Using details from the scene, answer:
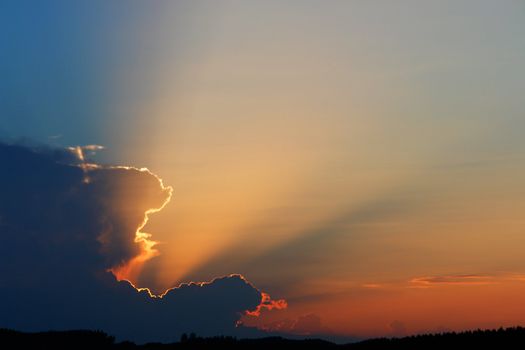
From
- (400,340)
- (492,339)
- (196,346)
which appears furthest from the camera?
(196,346)

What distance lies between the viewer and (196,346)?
11506cm

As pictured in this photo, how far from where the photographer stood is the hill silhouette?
325 ft

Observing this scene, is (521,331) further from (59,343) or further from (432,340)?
(59,343)

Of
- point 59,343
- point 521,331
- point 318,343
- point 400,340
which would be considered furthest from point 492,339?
point 59,343

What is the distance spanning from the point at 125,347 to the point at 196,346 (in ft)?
34.4

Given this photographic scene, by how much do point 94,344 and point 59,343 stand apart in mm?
5097

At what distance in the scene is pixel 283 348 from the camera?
4567 inches

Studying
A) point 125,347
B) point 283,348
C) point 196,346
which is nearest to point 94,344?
point 125,347

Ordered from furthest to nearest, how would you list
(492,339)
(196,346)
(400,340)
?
(196,346) < (400,340) < (492,339)

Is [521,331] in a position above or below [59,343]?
below

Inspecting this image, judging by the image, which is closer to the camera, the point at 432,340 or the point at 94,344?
the point at 432,340

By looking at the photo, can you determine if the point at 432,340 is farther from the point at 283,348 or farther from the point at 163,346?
the point at 163,346

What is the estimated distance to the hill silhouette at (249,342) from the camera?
9912 centimetres

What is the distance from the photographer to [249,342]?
390ft
